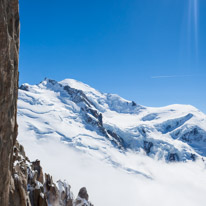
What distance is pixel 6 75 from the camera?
13406mm

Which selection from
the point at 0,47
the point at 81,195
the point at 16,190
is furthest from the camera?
the point at 81,195

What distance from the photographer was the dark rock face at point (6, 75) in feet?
42.4

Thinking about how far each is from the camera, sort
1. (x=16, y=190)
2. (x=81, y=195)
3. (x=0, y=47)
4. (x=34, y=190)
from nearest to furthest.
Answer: (x=0, y=47), (x=16, y=190), (x=34, y=190), (x=81, y=195)

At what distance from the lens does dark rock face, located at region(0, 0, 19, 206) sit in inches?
508

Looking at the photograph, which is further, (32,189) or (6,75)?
(32,189)

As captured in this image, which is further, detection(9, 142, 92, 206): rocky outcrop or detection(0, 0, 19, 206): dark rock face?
detection(9, 142, 92, 206): rocky outcrop

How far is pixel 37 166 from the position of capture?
38875 millimetres

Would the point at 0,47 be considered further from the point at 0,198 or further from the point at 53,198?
the point at 53,198

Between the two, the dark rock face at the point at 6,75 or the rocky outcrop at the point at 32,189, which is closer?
→ the dark rock face at the point at 6,75

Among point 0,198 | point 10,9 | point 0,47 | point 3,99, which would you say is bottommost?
point 0,198

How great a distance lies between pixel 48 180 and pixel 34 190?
1088 centimetres

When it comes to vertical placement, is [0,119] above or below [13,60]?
below

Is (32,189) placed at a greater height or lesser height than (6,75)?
lesser

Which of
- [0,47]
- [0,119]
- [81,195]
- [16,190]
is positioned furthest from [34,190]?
[81,195]
